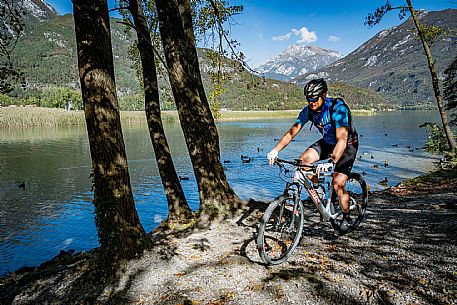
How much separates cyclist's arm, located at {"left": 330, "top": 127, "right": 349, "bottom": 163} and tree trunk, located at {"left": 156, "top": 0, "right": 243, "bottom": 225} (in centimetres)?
283

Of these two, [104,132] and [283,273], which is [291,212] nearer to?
[283,273]

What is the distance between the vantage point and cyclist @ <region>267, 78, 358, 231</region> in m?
4.60

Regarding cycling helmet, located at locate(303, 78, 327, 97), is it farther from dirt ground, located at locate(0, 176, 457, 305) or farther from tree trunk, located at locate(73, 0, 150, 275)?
tree trunk, located at locate(73, 0, 150, 275)

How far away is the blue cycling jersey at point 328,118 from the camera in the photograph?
4.62 meters

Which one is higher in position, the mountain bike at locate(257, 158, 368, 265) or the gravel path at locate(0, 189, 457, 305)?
the mountain bike at locate(257, 158, 368, 265)

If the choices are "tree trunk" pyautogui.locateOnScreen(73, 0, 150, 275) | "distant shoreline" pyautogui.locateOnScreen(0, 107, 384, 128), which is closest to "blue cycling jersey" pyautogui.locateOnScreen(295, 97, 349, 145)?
"tree trunk" pyautogui.locateOnScreen(73, 0, 150, 275)

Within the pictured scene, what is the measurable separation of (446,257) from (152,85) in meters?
7.29

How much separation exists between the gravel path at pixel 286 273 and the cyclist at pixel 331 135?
0.90m

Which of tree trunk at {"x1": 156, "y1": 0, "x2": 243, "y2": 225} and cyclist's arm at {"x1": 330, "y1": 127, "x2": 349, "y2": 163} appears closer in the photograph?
cyclist's arm at {"x1": 330, "y1": 127, "x2": 349, "y2": 163}

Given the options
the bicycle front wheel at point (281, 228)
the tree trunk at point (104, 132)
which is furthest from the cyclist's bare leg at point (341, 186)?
the tree trunk at point (104, 132)

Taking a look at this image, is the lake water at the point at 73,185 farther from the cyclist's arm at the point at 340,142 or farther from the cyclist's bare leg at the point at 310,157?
the cyclist's arm at the point at 340,142

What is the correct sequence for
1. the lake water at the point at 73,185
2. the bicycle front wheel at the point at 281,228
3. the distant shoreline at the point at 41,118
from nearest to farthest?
the bicycle front wheel at the point at 281,228 → the lake water at the point at 73,185 → the distant shoreline at the point at 41,118

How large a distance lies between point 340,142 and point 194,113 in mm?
3130

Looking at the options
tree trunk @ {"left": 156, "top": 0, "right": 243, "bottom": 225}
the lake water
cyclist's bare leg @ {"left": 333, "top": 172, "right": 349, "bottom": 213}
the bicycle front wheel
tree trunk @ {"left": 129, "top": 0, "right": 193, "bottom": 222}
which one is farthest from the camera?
the lake water
